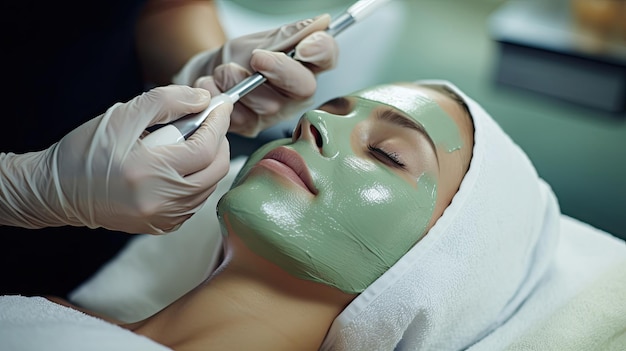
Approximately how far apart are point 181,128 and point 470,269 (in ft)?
1.78

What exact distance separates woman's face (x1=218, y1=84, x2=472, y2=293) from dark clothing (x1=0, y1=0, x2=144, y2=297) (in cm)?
47

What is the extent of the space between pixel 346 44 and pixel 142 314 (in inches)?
42.1

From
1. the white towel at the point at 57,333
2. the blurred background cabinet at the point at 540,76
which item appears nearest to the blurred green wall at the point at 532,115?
the blurred background cabinet at the point at 540,76

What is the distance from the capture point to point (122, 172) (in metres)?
0.91

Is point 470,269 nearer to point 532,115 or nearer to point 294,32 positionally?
point 294,32

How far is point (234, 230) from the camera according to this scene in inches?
40.4

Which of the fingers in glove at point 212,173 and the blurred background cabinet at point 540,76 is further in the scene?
the blurred background cabinet at point 540,76

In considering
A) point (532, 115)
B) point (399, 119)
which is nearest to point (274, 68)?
point (399, 119)

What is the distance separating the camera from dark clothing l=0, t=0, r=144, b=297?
1.24 meters

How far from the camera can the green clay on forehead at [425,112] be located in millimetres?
1124

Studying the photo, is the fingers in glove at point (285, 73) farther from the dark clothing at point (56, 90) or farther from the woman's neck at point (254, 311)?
the dark clothing at point (56, 90)

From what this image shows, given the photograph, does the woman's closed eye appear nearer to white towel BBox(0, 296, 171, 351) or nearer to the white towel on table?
the white towel on table

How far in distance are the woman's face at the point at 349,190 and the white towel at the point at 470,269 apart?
3 cm

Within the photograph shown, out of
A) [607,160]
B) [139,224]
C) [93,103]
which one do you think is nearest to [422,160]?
[139,224]
